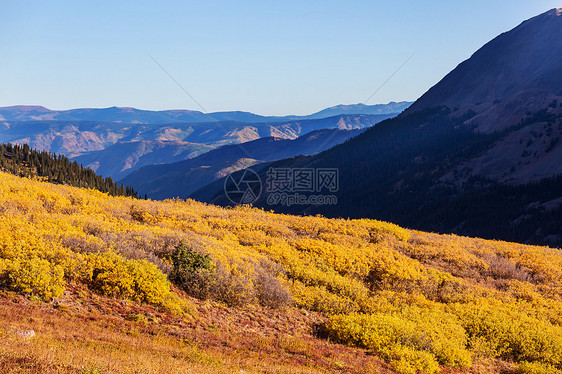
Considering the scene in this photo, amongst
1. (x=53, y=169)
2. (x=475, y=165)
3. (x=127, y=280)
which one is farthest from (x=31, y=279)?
(x=475, y=165)

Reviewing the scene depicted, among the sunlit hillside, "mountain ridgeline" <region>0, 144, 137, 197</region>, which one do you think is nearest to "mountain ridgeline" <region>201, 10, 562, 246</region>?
the sunlit hillside

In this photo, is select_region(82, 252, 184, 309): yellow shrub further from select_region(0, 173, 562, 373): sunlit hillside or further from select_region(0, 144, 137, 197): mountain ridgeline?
select_region(0, 144, 137, 197): mountain ridgeline

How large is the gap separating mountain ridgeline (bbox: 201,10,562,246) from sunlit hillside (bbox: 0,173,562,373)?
71.4m

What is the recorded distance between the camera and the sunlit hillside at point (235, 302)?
8.16 metres

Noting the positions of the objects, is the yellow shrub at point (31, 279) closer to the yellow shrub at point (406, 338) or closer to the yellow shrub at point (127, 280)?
the yellow shrub at point (127, 280)

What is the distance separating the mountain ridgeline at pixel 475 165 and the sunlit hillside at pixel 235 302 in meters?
71.4

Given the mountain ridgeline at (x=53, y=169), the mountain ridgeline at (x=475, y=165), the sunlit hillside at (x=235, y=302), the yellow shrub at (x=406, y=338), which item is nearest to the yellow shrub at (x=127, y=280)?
the sunlit hillside at (x=235, y=302)

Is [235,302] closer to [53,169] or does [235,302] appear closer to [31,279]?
[31,279]

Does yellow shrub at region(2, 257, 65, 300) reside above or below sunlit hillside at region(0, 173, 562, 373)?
above

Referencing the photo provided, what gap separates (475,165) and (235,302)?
127 metres

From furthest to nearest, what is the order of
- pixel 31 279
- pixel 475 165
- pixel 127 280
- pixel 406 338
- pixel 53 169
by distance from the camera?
pixel 475 165 < pixel 53 169 < pixel 406 338 < pixel 127 280 < pixel 31 279

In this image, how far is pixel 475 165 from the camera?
122 metres

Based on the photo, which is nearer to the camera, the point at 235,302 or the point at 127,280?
the point at 127,280

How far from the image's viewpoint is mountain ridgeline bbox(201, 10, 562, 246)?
296 ft
